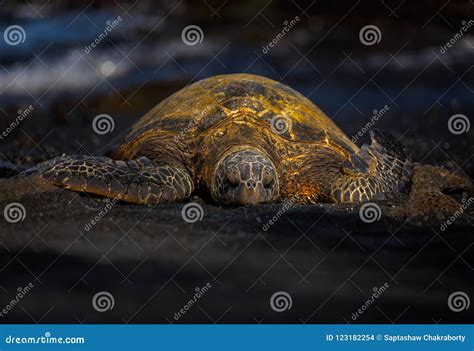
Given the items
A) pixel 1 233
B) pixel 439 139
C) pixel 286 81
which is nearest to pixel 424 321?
pixel 1 233

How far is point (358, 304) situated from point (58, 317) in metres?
1.86

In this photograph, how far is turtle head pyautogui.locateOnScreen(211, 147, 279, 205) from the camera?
210 inches

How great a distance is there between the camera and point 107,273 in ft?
12.7

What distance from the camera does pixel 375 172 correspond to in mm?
6426

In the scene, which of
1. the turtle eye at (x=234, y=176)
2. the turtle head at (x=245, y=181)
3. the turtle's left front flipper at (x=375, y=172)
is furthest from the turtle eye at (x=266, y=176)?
→ the turtle's left front flipper at (x=375, y=172)

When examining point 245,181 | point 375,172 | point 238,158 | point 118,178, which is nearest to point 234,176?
point 245,181

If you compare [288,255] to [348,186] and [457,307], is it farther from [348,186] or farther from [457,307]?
[348,186]

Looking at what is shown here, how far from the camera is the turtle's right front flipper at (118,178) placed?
5125 mm

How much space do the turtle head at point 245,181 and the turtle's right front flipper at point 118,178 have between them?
37 cm

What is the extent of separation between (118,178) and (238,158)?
1.11 m

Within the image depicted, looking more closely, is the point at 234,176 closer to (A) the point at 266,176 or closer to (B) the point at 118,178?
(A) the point at 266,176

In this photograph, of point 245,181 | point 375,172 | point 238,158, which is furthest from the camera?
point 375,172

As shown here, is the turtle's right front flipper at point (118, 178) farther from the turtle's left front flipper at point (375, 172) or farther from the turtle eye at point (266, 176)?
the turtle's left front flipper at point (375, 172)

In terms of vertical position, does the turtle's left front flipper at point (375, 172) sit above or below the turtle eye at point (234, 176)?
above
